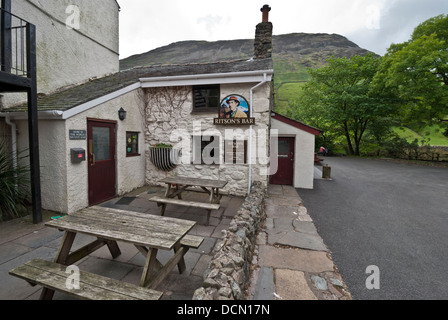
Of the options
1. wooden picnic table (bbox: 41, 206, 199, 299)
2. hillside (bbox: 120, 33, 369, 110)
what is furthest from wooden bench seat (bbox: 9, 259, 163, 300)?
hillside (bbox: 120, 33, 369, 110)

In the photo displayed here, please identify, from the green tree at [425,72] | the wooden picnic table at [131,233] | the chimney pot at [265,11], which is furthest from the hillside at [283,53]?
the wooden picnic table at [131,233]

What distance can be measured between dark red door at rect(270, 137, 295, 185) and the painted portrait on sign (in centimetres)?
261

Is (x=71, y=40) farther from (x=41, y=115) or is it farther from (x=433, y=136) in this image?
(x=433, y=136)

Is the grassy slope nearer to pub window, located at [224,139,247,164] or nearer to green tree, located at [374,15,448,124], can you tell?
green tree, located at [374,15,448,124]

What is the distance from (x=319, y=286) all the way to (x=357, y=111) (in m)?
19.3

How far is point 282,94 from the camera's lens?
180 ft

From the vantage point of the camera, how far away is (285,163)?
8.09 m

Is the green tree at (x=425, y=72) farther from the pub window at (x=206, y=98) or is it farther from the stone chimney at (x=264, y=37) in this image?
the pub window at (x=206, y=98)

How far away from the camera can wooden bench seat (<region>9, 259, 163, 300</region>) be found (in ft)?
5.71

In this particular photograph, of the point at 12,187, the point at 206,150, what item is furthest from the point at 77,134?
the point at 206,150

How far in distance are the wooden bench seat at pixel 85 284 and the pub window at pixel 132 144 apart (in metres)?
4.61

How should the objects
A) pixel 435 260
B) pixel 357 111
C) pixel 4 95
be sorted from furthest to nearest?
pixel 357 111 < pixel 4 95 < pixel 435 260
